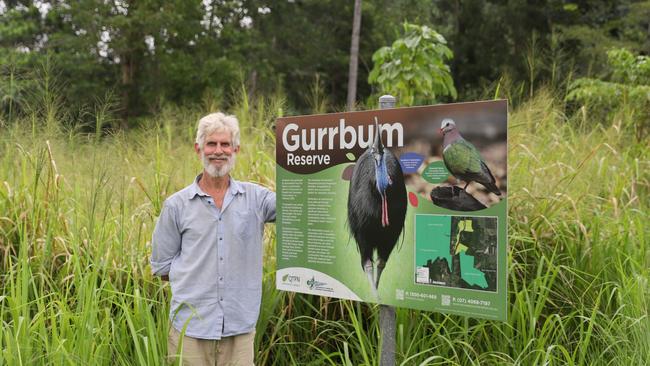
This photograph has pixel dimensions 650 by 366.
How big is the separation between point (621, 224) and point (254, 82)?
1600 cm

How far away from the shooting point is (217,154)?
2.76 meters

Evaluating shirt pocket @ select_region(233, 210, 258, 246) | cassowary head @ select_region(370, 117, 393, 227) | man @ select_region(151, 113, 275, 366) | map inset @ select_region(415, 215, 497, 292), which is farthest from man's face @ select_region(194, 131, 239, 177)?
map inset @ select_region(415, 215, 497, 292)

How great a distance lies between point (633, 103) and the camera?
6.38 meters

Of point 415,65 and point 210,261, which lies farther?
point 415,65

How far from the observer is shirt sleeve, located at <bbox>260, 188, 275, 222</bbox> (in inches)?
118

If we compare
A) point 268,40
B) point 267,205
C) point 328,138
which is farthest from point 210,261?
point 268,40

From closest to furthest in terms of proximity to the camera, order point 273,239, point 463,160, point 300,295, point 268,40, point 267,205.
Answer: point 463,160
point 267,205
point 300,295
point 273,239
point 268,40

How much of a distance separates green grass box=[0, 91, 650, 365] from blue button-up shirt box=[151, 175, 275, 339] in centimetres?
21

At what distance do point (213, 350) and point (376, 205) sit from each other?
38.3 inches

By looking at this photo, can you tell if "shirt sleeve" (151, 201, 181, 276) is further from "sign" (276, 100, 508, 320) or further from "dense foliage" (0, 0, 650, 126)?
"dense foliage" (0, 0, 650, 126)

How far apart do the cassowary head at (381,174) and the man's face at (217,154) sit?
685 mm

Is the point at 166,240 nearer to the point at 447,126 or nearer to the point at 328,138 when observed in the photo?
the point at 328,138

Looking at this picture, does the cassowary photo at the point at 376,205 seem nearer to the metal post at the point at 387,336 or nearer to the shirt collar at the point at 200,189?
the metal post at the point at 387,336

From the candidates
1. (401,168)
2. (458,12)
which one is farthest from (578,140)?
(458,12)
